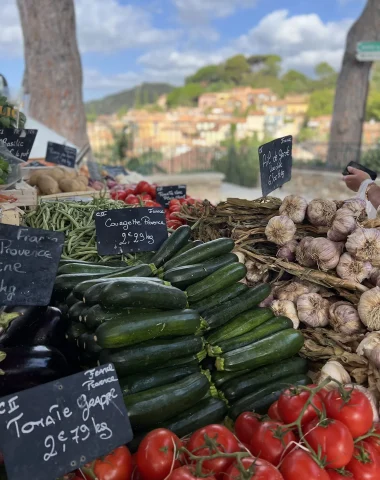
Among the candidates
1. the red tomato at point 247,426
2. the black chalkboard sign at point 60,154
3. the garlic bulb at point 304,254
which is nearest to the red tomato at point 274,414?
the red tomato at point 247,426

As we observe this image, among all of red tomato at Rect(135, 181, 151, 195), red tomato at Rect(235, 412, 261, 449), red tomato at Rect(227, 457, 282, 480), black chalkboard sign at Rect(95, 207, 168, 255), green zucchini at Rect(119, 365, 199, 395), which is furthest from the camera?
red tomato at Rect(135, 181, 151, 195)

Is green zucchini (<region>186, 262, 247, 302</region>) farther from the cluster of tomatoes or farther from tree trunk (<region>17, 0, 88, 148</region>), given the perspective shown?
tree trunk (<region>17, 0, 88, 148</region>)

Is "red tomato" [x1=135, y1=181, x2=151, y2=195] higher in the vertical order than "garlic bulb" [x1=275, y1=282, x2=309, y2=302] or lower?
higher

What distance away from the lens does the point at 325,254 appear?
2648 mm

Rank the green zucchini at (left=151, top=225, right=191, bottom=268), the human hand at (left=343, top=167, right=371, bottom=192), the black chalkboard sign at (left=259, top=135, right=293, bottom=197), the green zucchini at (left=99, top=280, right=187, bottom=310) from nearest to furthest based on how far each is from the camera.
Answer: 1. the green zucchini at (left=99, top=280, right=187, bottom=310)
2. the green zucchini at (left=151, top=225, right=191, bottom=268)
3. the black chalkboard sign at (left=259, top=135, right=293, bottom=197)
4. the human hand at (left=343, top=167, right=371, bottom=192)

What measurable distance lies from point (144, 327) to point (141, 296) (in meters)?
0.14

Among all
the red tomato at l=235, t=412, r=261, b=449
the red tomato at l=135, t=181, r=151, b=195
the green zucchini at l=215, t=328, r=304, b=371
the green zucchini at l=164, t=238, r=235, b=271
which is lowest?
the red tomato at l=235, t=412, r=261, b=449

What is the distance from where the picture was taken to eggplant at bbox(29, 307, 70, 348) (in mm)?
2254

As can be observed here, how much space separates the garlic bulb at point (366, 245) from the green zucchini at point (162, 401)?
1.17 m

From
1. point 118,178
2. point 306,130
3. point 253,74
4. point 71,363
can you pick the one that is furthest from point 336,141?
point 253,74

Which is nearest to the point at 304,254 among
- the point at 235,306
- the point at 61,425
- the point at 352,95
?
the point at 235,306

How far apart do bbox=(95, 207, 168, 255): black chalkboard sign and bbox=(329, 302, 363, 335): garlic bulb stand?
4.04 feet

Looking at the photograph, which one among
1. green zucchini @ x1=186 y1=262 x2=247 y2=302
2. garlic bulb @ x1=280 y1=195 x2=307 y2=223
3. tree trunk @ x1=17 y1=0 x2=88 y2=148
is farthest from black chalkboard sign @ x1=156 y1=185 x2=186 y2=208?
tree trunk @ x1=17 y1=0 x2=88 y2=148

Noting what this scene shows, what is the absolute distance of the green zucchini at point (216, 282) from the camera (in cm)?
244
